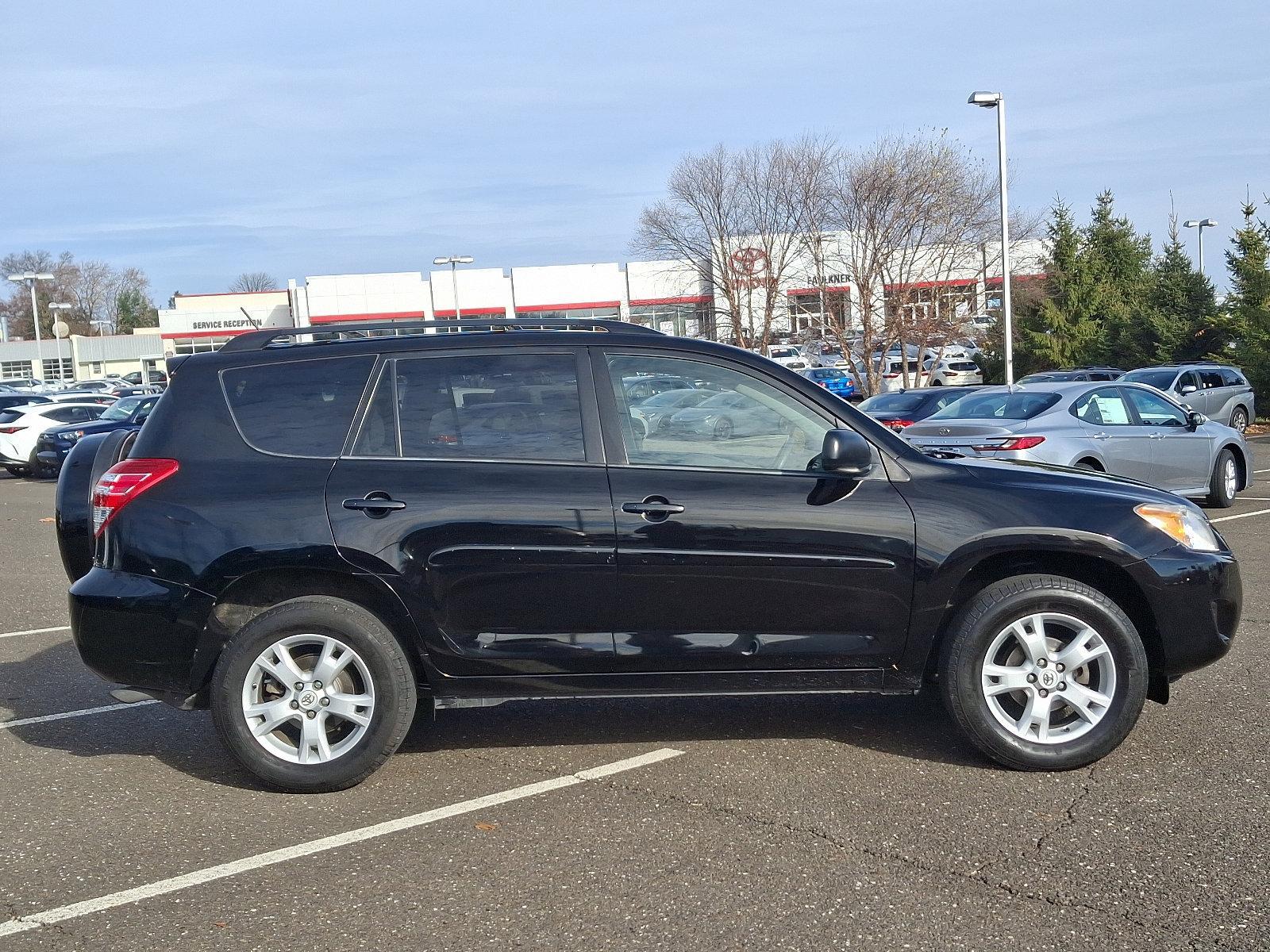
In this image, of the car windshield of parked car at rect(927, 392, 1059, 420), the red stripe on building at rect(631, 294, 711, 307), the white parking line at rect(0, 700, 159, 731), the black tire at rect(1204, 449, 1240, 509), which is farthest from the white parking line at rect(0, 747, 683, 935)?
the red stripe on building at rect(631, 294, 711, 307)

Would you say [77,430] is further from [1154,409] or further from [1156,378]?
[1156,378]

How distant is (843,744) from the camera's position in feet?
18.0

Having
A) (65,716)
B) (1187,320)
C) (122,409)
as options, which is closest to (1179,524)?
(65,716)

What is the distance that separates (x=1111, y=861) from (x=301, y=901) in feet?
8.48

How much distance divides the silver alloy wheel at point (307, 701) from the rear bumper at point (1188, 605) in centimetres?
316

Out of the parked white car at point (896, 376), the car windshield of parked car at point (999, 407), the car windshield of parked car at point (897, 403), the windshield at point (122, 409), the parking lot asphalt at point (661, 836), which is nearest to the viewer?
the parking lot asphalt at point (661, 836)

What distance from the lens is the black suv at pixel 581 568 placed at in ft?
16.3

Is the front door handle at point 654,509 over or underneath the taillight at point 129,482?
underneath

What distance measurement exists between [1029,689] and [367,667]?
2.62 m

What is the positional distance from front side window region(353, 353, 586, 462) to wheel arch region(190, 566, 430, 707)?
524mm

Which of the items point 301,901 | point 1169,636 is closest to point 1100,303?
point 1169,636

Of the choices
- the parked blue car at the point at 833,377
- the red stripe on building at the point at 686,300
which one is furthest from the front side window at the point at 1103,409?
the parked blue car at the point at 833,377

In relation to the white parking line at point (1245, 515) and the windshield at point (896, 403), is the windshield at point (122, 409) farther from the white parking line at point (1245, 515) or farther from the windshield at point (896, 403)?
the white parking line at point (1245, 515)

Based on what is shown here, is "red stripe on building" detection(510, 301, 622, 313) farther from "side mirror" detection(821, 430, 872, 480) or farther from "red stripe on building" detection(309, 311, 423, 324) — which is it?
"side mirror" detection(821, 430, 872, 480)
